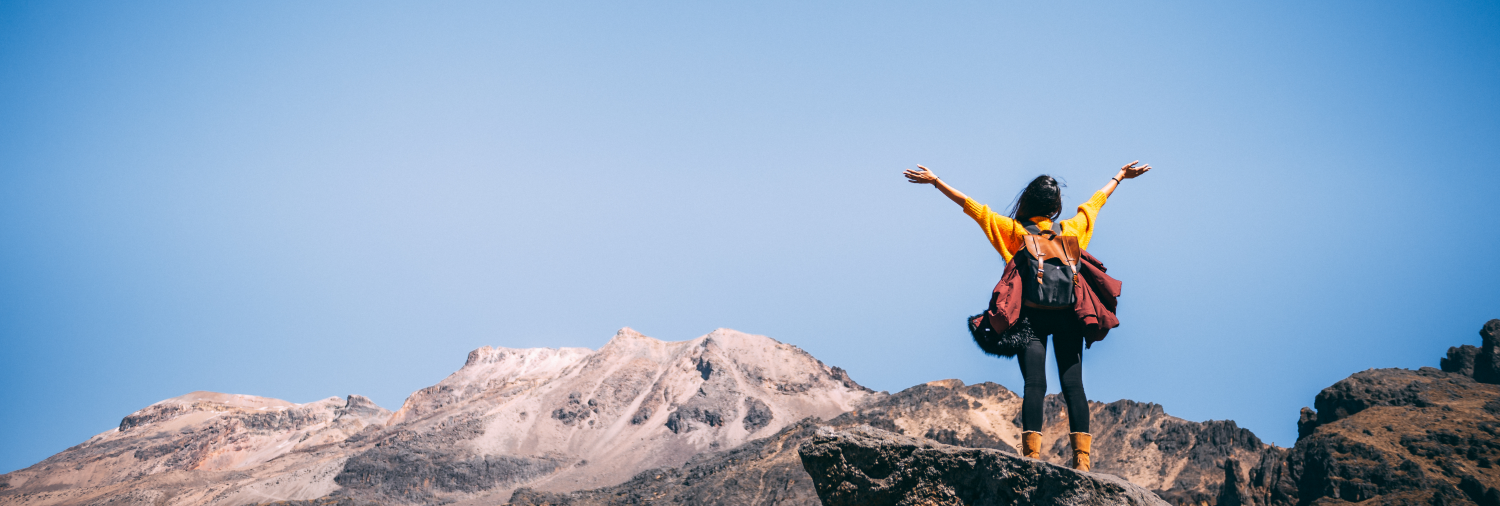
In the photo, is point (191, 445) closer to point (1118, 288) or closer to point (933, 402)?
point (933, 402)

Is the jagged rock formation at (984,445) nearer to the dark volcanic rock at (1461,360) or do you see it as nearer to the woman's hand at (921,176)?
the dark volcanic rock at (1461,360)

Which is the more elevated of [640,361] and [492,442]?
[640,361]

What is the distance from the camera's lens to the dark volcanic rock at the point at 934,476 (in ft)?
16.3

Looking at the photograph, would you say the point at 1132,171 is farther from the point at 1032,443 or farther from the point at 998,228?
the point at 1032,443

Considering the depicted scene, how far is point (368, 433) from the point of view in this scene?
130 m

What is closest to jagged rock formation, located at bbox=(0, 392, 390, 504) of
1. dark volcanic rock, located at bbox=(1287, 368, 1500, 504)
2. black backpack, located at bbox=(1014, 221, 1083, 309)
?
dark volcanic rock, located at bbox=(1287, 368, 1500, 504)

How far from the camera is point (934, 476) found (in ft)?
18.8

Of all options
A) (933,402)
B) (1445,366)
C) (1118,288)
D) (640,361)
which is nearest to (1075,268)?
(1118,288)

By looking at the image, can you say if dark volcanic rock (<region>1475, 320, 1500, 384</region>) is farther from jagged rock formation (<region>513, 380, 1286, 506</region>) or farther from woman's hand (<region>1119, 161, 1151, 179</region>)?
woman's hand (<region>1119, 161, 1151, 179</region>)

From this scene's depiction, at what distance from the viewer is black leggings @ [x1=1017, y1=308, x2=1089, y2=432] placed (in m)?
5.60

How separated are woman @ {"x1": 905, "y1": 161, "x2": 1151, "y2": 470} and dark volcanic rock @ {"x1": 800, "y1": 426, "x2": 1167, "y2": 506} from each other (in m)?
0.23

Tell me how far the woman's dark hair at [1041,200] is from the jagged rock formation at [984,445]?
122 feet

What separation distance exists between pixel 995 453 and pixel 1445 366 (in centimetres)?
5389

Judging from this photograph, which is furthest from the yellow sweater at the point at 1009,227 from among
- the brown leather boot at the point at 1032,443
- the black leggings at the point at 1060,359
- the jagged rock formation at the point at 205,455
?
the jagged rock formation at the point at 205,455
